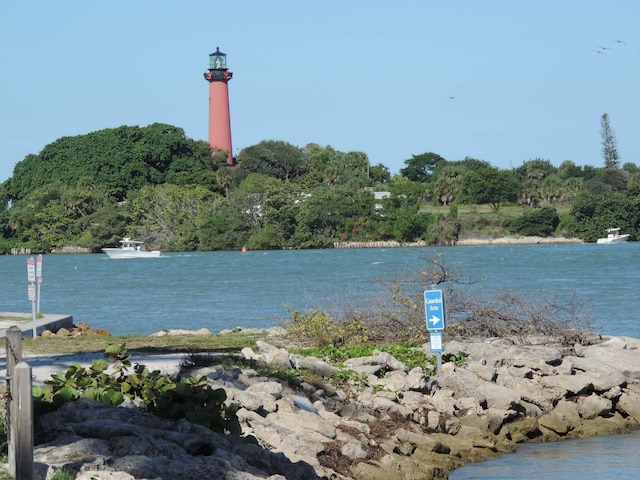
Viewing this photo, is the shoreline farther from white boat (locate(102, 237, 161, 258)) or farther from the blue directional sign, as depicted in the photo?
the blue directional sign

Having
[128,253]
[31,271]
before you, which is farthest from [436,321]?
[128,253]

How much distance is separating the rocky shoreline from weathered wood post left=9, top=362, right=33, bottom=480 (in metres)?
0.83

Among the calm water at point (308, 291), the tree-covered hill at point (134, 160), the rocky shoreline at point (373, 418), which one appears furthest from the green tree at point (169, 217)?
the rocky shoreline at point (373, 418)

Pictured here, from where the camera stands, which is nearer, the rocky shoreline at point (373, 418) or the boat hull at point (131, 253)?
the rocky shoreline at point (373, 418)

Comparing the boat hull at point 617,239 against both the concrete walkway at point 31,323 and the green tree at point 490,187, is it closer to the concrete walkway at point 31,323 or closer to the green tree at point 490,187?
the green tree at point 490,187

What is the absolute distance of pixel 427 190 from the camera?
13100 centimetres

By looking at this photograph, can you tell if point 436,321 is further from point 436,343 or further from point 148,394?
point 148,394

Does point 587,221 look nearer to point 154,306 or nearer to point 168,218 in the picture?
point 168,218

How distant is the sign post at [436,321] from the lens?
17.5 metres

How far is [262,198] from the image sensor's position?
120188 millimetres

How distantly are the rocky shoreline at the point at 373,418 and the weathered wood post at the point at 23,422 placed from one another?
83 cm

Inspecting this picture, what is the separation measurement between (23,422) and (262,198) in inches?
4418

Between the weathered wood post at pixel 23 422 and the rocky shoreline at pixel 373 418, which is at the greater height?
the weathered wood post at pixel 23 422

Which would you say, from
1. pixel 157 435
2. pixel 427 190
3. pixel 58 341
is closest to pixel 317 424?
pixel 157 435
